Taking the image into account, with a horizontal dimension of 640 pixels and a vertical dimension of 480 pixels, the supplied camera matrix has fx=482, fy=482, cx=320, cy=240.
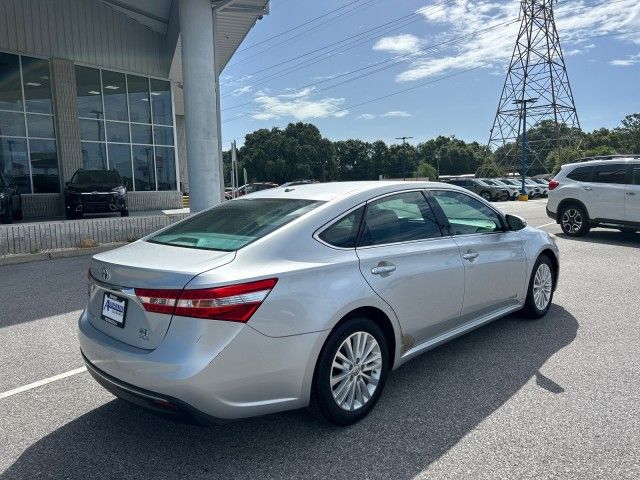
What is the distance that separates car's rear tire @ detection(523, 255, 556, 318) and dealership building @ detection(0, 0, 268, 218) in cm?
1010

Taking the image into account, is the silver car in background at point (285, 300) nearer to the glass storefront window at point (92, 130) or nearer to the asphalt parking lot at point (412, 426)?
the asphalt parking lot at point (412, 426)

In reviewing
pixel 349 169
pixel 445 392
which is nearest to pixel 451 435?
pixel 445 392

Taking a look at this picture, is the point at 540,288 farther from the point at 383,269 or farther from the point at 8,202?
the point at 8,202

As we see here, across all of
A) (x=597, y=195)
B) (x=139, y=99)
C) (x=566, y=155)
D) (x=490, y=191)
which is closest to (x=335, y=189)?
(x=597, y=195)

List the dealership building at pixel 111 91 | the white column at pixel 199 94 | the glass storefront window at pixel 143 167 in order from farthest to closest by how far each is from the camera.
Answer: the glass storefront window at pixel 143 167 < the dealership building at pixel 111 91 < the white column at pixel 199 94

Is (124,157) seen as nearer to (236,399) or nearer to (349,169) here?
(236,399)

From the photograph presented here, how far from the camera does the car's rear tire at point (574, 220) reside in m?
11.5

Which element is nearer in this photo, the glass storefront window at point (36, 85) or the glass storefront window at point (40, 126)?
the glass storefront window at point (36, 85)

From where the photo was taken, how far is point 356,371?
3098 millimetres

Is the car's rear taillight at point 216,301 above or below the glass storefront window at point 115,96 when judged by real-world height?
below

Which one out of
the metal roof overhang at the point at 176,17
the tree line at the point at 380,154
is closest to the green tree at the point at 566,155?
the tree line at the point at 380,154

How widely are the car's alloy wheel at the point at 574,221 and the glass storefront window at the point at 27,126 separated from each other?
54.8 feet

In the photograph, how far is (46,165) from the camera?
17.4 metres

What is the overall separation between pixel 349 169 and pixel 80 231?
95.7m
